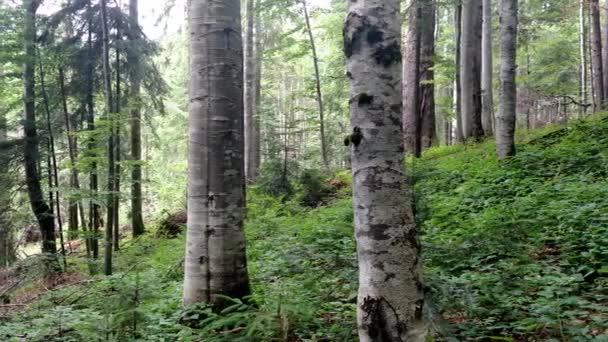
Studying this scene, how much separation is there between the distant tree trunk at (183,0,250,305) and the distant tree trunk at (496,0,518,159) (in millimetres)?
6367

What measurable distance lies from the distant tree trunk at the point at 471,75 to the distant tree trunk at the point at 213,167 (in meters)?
10.1

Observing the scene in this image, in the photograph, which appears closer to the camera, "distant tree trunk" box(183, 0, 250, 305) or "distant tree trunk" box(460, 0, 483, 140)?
"distant tree trunk" box(183, 0, 250, 305)

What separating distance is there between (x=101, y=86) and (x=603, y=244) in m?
10.2

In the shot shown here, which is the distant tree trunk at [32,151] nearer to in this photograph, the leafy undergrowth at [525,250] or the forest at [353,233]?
the forest at [353,233]

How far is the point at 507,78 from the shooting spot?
8.52m

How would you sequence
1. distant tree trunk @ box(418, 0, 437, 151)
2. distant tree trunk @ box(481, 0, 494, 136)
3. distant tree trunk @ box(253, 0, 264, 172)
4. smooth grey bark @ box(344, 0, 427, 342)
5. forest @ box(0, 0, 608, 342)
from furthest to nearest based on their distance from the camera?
distant tree trunk @ box(253, 0, 264, 172) < distant tree trunk @ box(418, 0, 437, 151) < distant tree trunk @ box(481, 0, 494, 136) < forest @ box(0, 0, 608, 342) < smooth grey bark @ box(344, 0, 427, 342)

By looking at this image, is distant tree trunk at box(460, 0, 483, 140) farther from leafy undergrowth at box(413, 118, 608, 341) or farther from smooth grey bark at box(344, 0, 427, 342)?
smooth grey bark at box(344, 0, 427, 342)

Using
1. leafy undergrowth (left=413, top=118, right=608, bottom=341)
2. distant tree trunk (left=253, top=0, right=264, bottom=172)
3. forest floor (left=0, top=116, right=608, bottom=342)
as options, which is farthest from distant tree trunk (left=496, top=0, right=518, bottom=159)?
distant tree trunk (left=253, top=0, right=264, bottom=172)

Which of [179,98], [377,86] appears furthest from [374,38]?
[179,98]

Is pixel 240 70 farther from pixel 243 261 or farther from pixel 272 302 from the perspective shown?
pixel 272 302

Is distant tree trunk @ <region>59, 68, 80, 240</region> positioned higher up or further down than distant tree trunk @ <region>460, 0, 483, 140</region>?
further down

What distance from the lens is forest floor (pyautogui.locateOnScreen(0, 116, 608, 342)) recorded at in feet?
9.45

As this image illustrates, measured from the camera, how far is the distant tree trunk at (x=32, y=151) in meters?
10.2

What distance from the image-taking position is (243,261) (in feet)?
12.3
